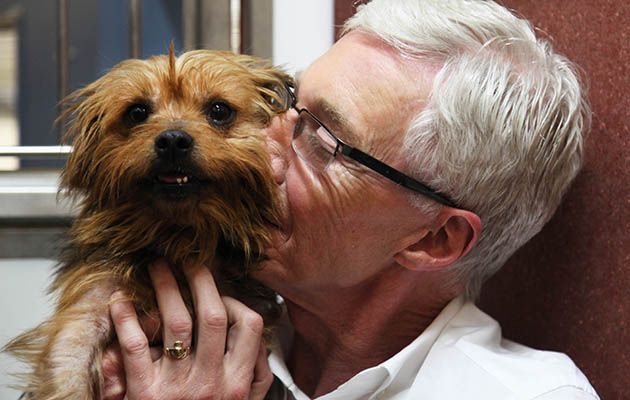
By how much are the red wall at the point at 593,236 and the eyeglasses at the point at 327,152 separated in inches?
10.3

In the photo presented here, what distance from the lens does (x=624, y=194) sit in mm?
1383

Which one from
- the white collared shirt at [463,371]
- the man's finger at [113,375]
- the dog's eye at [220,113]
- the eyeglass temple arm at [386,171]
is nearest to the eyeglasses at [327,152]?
the eyeglass temple arm at [386,171]

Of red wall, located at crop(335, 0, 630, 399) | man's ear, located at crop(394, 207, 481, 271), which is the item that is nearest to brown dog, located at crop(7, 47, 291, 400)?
man's ear, located at crop(394, 207, 481, 271)

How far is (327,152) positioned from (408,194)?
0.15 metres

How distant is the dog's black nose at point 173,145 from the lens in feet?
4.14

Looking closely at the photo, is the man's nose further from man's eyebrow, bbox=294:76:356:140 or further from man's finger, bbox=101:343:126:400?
man's finger, bbox=101:343:126:400

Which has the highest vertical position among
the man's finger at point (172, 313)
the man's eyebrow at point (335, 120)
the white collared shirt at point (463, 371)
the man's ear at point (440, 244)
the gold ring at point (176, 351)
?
the man's eyebrow at point (335, 120)

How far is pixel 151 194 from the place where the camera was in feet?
4.36

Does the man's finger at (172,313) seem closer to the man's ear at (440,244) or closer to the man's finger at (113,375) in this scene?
the man's finger at (113,375)

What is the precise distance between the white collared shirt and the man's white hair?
4.8 inches

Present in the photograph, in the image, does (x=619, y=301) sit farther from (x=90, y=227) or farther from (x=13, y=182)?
(x=13, y=182)

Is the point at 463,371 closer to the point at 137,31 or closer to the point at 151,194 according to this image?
the point at 151,194

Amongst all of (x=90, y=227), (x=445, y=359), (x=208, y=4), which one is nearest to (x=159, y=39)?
(x=208, y=4)

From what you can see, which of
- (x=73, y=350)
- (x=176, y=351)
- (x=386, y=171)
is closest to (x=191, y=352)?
(x=176, y=351)
